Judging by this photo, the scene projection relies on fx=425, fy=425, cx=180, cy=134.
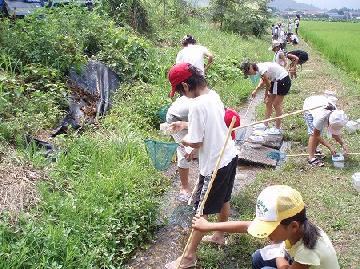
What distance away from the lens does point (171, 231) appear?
4.32 metres

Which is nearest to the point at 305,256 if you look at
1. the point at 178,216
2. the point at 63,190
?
the point at 178,216

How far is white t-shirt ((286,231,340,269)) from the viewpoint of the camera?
7.80ft

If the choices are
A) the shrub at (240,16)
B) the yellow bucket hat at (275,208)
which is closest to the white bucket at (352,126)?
the yellow bucket hat at (275,208)

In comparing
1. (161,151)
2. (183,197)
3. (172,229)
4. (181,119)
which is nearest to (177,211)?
(183,197)

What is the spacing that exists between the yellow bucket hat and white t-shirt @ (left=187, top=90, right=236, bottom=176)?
1.11 metres

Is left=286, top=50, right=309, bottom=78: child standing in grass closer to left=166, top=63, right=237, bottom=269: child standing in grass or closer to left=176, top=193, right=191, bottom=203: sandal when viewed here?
left=176, top=193, right=191, bottom=203: sandal

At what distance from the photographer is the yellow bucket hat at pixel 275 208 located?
7.62 feet

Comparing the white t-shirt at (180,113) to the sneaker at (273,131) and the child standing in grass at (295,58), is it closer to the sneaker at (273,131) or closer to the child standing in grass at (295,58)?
the sneaker at (273,131)

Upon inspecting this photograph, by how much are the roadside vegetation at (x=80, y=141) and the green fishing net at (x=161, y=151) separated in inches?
14.9

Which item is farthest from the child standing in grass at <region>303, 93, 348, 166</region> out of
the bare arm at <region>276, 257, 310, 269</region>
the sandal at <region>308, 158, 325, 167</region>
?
the bare arm at <region>276, 257, 310, 269</region>

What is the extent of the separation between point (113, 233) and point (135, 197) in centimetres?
61

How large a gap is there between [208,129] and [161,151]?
1.08 metres

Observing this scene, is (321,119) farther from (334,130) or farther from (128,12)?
(128,12)

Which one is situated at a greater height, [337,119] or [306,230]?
[306,230]
